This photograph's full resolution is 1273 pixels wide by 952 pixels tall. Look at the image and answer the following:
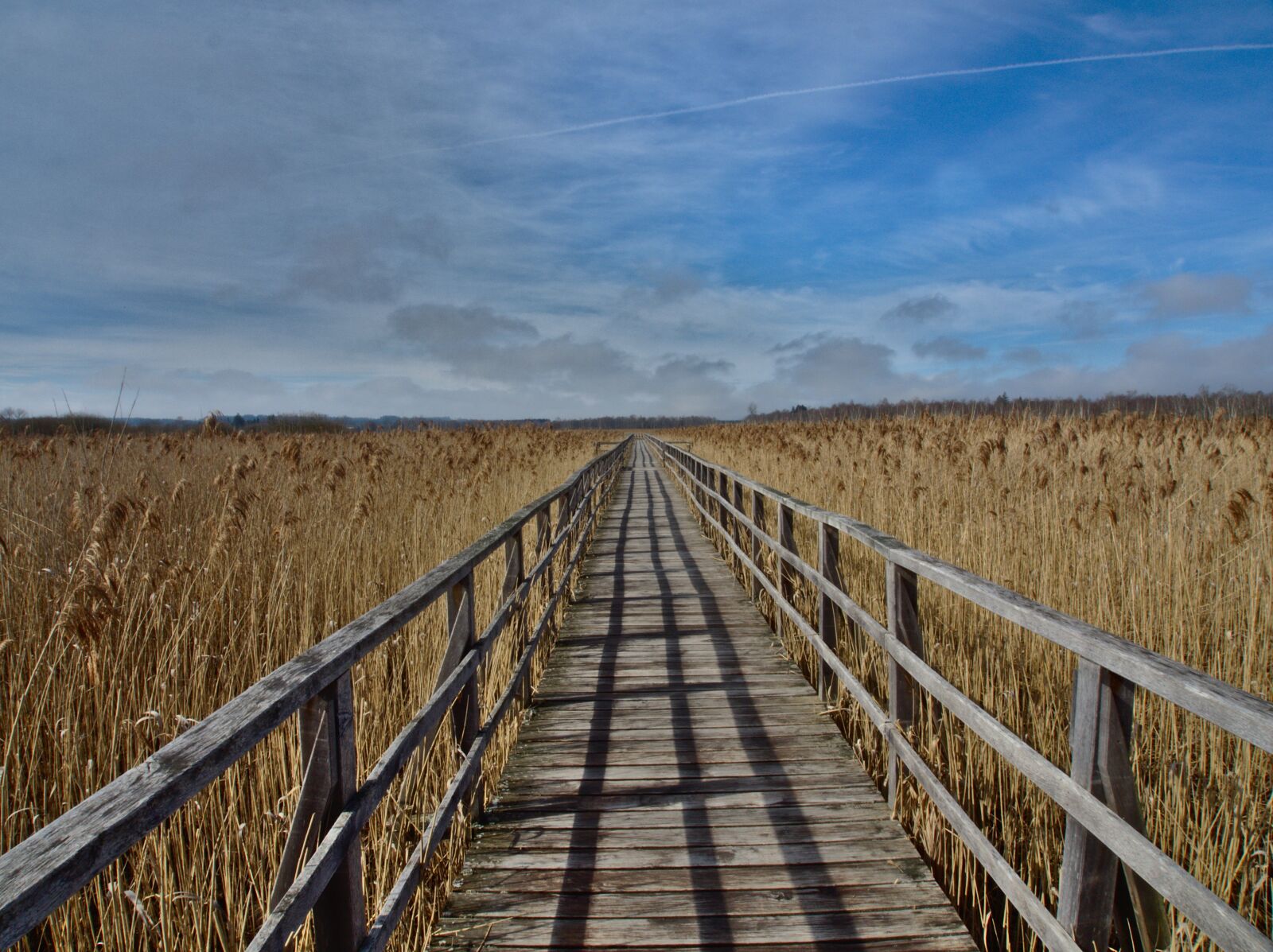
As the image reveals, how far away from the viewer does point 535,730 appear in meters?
4.21

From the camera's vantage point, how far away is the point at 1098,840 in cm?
179

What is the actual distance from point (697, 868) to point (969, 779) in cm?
125

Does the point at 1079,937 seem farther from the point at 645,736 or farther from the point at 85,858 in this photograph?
the point at 645,736

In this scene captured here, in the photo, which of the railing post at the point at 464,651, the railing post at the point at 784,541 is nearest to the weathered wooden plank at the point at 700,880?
the railing post at the point at 464,651

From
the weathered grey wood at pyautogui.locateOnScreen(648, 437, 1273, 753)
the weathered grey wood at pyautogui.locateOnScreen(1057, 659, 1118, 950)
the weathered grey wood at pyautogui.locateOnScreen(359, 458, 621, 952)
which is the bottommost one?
the weathered grey wood at pyautogui.locateOnScreen(359, 458, 621, 952)

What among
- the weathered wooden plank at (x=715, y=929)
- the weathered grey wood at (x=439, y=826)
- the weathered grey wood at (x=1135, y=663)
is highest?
the weathered grey wood at (x=1135, y=663)

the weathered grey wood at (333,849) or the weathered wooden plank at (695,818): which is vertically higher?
the weathered grey wood at (333,849)

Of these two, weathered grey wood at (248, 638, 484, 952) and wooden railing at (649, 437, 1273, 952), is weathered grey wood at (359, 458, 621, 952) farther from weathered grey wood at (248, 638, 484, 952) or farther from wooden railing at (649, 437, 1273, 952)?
wooden railing at (649, 437, 1273, 952)

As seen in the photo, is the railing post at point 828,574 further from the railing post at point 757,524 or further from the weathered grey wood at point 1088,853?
the weathered grey wood at point 1088,853

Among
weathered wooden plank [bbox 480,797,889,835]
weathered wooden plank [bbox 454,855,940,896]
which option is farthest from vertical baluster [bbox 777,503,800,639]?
weathered wooden plank [bbox 454,855,940,896]

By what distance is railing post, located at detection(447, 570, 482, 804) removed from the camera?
3014 mm

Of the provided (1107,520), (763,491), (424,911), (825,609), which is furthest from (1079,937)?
(1107,520)

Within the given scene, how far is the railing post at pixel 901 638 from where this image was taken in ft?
10.3

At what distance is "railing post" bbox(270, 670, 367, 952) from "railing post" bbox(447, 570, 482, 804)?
1.12 m
